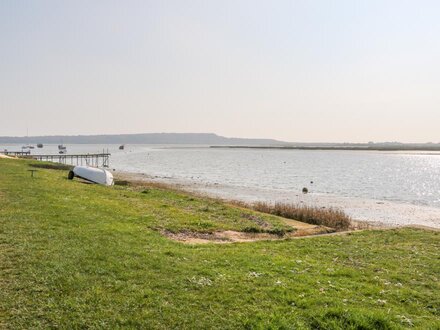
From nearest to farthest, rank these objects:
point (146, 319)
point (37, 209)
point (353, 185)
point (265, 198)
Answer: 1. point (146, 319)
2. point (37, 209)
3. point (265, 198)
4. point (353, 185)

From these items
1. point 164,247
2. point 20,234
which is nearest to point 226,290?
point 164,247

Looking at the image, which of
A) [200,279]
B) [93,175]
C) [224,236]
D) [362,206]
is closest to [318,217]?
[224,236]

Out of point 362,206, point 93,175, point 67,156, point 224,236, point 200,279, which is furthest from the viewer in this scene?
point 67,156

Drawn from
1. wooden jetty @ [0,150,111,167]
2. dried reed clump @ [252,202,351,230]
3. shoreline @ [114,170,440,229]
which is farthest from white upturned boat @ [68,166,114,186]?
wooden jetty @ [0,150,111,167]

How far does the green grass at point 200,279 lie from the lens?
7.99 m

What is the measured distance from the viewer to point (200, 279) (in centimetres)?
1015

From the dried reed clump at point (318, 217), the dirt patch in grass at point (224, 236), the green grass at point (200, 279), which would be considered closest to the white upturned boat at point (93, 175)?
the dried reed clump at point (318, 217)

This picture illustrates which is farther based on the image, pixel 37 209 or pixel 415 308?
pixel 37 209

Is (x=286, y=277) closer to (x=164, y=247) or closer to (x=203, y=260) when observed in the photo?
(x=203, y=260)

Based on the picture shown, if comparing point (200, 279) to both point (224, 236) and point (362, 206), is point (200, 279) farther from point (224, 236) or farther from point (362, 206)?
point (362, 206)

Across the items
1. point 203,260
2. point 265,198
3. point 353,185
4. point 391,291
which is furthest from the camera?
point 353,185

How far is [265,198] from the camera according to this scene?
156 ft

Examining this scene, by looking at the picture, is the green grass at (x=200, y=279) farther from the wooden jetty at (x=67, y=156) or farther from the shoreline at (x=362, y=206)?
the wooden jetty at (x=67, y=156)

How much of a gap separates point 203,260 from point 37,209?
10.8 meters
